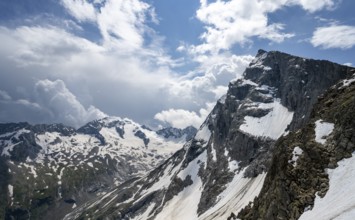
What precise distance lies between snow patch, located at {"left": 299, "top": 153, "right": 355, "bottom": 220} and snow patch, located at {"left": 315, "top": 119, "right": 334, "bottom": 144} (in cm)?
1015

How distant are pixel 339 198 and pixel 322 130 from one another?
933 inches

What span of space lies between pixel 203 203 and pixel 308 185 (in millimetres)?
137122

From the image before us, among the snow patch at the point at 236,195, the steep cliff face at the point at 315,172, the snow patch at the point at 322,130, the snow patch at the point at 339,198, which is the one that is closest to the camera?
the snow patch at the point at 339,198

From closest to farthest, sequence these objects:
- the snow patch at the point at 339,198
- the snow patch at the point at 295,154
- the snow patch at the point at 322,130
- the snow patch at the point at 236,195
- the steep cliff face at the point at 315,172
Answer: the snow patch at the point at 339,198, the steep cliff face at the point at 315,172, the snow patch at the point at 322,130, the snow patch at the point at 295,154, the snow patch at the point at 236,195

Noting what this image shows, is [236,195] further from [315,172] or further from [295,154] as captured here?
[315,172]

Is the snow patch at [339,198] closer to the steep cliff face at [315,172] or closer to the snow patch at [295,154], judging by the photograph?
the steep cliff face at [315,172]

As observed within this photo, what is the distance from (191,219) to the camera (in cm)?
18912

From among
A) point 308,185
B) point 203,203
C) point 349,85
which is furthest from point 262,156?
point 308,185

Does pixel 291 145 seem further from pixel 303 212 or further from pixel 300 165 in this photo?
pixel 303 212

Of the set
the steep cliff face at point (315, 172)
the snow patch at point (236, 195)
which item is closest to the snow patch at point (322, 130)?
the steep cliff face at point (315, 172)

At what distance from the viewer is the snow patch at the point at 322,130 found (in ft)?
222

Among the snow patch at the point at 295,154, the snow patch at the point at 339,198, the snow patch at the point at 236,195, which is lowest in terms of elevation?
the snow patch at the point at 339,198

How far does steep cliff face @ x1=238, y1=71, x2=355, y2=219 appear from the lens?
5088 cm

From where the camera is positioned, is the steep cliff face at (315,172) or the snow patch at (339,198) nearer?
the snow patch at (339,198)
